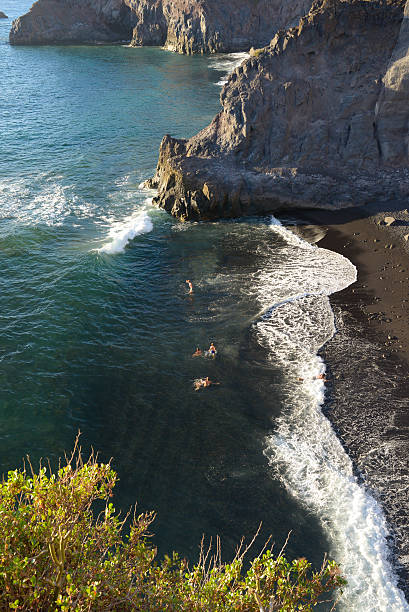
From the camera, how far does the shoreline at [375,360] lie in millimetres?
23391

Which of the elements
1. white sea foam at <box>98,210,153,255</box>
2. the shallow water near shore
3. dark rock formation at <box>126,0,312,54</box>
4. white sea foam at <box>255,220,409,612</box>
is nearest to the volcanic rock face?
dark rock formation at <box>126,0,312,54</box>

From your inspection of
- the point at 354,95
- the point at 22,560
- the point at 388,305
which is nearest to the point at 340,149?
the point at 354,95

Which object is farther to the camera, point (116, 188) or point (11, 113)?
point (11, 113)

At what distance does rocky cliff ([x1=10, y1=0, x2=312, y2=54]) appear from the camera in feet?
376

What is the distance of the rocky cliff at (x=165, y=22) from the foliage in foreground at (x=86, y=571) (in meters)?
121

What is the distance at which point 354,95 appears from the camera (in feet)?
154

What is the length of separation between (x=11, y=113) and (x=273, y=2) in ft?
238

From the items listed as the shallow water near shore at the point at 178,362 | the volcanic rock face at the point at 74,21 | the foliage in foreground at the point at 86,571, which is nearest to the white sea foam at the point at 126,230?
the shallow water near shore at the point at 178,362

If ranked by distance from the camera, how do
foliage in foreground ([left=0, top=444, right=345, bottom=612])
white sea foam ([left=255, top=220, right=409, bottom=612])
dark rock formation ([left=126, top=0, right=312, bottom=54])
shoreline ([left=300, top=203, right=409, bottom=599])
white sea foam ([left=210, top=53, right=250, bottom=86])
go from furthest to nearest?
dark rock formation ([left=126, top=0, right=312, bottom=54]) → white sea foam ([left=210, top=53, right=250, bottom=86]) → shoreline ([left=300, top=203, right=409, bottom=599]) → white sea foam ([left=255, top=220, right=409, bottom=612]) → foliage in foreground ([left=0, top=444, right=345, bottom=612])

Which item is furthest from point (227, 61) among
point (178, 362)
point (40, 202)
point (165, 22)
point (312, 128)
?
point (178, 362)

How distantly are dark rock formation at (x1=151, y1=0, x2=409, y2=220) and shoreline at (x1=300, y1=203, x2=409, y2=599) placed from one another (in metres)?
4.34

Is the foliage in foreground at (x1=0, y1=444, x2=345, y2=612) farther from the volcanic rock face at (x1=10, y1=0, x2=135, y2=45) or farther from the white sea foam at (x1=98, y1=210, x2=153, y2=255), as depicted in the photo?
the volcanic rock face at (x1=10, y1=0, x2=135, y2=45)

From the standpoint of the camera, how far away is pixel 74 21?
5251 inches

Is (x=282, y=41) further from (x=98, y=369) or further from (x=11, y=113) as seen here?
(x=11, y=113)
